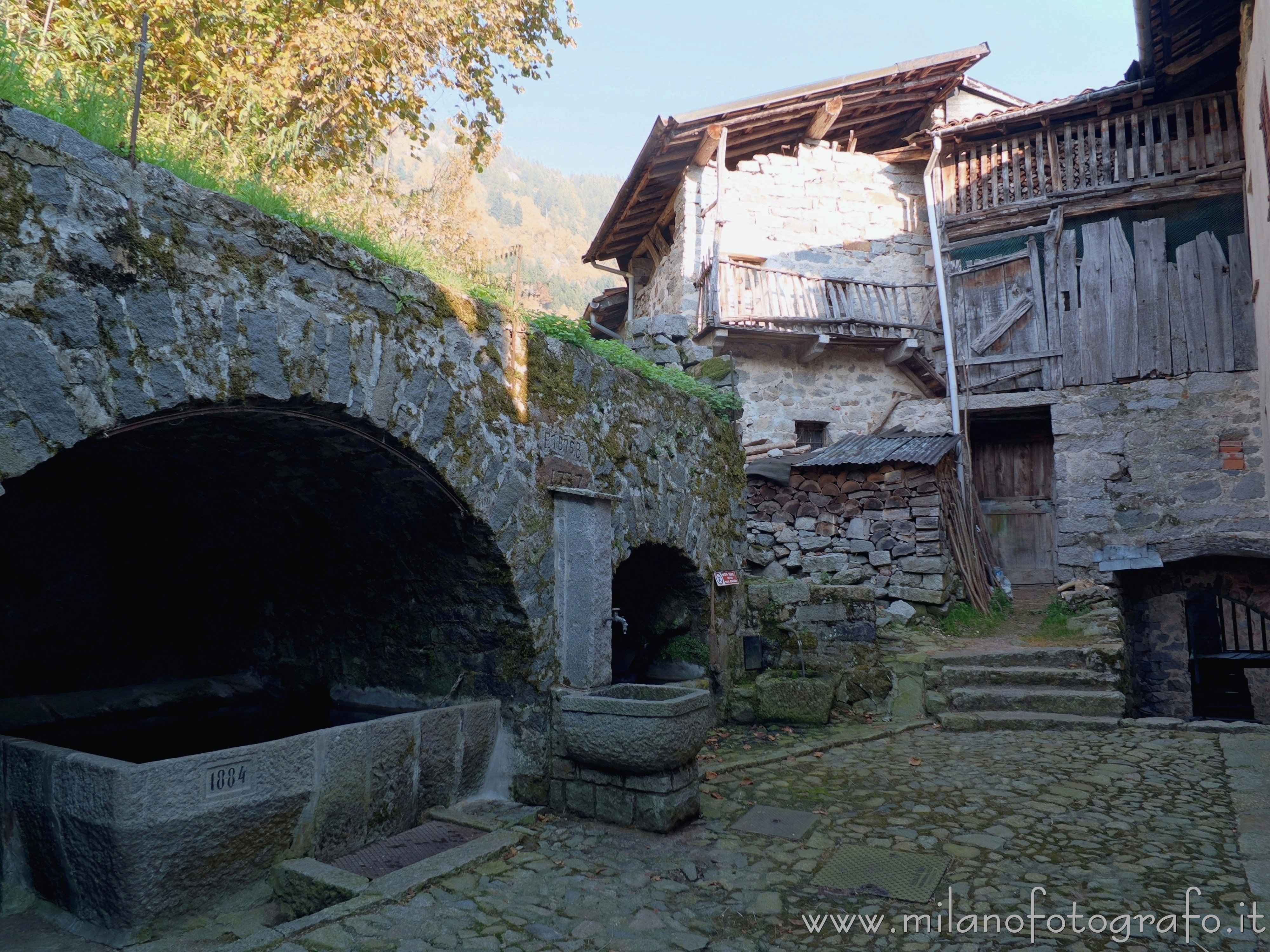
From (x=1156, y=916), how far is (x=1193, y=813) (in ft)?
4.99

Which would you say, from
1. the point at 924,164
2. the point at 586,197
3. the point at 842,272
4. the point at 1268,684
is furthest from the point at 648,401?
the point at 586,197

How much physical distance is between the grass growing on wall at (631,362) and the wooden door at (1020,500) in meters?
6.66

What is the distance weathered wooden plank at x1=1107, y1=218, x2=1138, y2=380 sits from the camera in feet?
35.4

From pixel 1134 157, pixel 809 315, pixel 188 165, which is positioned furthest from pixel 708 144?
pixel 188 165

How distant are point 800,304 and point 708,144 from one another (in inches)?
108

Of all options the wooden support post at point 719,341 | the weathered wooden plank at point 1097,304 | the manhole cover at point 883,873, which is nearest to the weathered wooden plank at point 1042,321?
the weathered wooden plank at point 1097,304

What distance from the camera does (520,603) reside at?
4.23m

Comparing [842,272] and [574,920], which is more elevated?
[842,272]

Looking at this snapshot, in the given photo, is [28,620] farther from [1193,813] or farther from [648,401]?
[1193,813]

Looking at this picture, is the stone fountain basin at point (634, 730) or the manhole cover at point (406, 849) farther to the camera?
the stone fountain basin at point (634, 730)

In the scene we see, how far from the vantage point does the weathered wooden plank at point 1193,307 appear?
10430 mm

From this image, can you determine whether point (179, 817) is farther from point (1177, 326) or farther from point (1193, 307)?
point (1193, 307)

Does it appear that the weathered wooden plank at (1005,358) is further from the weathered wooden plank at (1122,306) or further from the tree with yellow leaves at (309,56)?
the tree with yellow leaves at (309,56)

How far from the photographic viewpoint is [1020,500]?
12016mm
